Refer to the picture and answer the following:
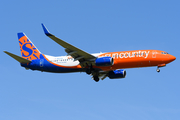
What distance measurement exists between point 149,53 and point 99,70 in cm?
871

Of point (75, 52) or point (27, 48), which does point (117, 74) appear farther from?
point (27, 48)

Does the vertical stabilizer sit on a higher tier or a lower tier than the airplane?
higher

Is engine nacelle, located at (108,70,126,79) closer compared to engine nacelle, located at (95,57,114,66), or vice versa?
engine nacelle, located at (95,57,114,66)

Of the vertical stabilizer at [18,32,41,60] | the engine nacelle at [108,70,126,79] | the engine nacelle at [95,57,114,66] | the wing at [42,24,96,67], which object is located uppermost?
the vertical stabilizer at [18,32,41,60]

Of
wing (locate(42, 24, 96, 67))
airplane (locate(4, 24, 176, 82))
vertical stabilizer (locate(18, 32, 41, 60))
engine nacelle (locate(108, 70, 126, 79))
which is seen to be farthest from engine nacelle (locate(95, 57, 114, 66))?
vertical stabilizer (locate(18, 32, 41, 60))

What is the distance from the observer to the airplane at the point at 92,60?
5122 centimetres

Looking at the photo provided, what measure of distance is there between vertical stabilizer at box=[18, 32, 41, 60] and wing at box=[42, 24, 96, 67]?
9.32 meters

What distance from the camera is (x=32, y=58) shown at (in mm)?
58688

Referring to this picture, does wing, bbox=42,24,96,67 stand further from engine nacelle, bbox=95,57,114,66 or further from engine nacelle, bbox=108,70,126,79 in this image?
engine nacelle, bbox=108,70,126,79

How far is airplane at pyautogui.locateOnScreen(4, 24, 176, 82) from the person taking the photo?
5122cm

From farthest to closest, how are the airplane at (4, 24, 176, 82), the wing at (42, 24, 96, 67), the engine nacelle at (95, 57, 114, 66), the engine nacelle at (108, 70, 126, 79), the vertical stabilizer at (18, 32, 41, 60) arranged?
the vertical stabilizer at (18, 32, 41, 60) < the engine nacelle at (108, 70, 126, 79) < the airplane at (4, 24, 176, 82) < the engine nacelle at (95, 57, 114, 66) < the wing at (42, 24, 96, 67)

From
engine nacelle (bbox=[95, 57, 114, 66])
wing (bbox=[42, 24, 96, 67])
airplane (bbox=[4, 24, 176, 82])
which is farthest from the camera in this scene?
airplane (bbox=[4, 24, 176, 82])

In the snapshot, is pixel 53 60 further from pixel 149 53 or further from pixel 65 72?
pixel 149 53

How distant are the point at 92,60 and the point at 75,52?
3.59 metres
